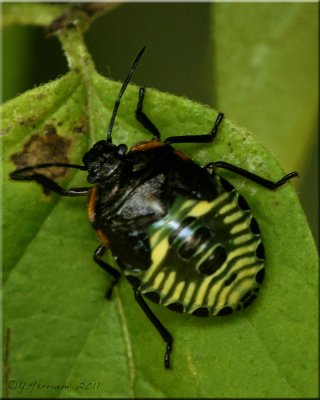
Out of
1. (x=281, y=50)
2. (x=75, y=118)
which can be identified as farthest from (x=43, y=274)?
(x=281, y=50)

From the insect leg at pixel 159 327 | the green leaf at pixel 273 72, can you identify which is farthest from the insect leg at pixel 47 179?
the green leaf at pixel 273 72

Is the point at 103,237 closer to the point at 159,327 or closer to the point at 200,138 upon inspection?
the point at 159,327

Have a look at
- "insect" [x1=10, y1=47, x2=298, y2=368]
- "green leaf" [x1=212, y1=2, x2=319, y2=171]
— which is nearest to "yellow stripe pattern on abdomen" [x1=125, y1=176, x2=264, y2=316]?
"insect" [x1=10, y1=47, x2=298, y2=368]

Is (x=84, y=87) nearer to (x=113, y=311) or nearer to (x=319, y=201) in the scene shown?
(x=113, y=311)

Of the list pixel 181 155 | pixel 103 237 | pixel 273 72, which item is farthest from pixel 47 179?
pixel 273 72

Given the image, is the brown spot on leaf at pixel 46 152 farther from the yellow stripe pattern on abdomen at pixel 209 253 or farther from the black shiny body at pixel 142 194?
the yellow stripe pattern on abdomen at pixel 209 253

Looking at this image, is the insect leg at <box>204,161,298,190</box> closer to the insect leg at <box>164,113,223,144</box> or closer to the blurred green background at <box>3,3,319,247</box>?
the insect leg at <box>164,113,223,144</box>
